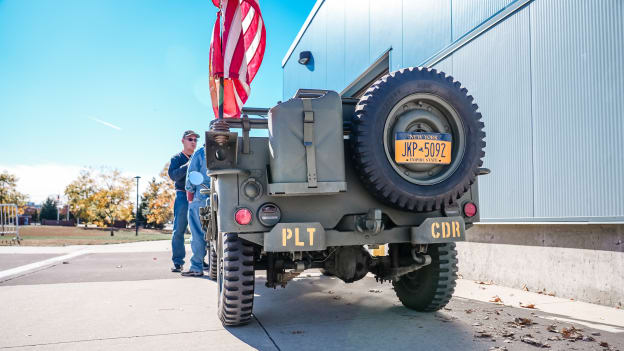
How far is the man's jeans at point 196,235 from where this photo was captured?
20.2 ft

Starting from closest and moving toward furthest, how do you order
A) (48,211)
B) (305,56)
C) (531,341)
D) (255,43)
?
(531,341)
(255,43)
(305,56)
(48,211)

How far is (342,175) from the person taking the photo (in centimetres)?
310

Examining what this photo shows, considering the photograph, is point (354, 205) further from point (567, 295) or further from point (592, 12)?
point (592, 12)

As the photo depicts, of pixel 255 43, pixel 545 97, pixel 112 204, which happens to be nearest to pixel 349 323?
pixel 545 97

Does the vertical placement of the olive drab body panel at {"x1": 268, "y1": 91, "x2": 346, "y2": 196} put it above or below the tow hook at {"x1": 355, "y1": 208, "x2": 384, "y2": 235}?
above

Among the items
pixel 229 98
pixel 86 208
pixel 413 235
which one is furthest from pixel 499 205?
pixel 86 208

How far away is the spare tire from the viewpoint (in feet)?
10.0

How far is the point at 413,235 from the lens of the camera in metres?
3.20

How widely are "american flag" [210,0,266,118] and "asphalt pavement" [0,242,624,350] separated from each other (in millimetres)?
2959

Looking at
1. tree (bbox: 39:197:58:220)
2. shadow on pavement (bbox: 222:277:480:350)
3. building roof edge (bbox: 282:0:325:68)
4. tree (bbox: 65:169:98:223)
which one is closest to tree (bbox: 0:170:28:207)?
tree (bbox: 65:169:98:223)

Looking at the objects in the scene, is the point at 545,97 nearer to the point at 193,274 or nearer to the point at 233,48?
the point at 233,48

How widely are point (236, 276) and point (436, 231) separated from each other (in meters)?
1.57

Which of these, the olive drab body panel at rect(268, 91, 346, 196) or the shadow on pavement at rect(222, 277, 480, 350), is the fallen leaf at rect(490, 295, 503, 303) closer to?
the shadow on pavement at rect(222, 277, 480, 350)

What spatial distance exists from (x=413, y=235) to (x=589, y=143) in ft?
7.92
